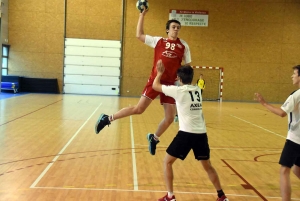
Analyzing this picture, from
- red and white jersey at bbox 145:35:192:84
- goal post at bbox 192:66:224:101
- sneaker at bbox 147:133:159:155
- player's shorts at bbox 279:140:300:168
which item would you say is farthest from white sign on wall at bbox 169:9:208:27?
player's shorts at bbox 279:140:300:168

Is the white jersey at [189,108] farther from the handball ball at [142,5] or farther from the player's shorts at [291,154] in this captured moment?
the handball ball at [142,5]

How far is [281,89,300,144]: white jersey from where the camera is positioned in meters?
4.22

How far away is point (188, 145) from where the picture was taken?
453 centimetres

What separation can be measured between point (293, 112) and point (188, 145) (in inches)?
49.8

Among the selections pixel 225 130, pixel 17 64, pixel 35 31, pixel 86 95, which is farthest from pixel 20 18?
pixel 225 130

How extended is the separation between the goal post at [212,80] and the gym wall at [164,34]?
36cm

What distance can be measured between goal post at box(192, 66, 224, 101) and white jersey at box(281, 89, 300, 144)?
73.2ft

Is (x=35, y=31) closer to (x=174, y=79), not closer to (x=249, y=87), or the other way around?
(x=249, y=87)

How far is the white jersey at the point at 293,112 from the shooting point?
Answer: 4219mm

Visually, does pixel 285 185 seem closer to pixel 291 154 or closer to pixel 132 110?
pixel 291 154

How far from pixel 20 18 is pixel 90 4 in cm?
493

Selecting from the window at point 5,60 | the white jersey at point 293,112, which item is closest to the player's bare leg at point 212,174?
the white jersey at point 293,112

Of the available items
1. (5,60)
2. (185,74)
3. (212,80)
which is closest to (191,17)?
(212,80)

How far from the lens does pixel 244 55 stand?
87.5 ft
